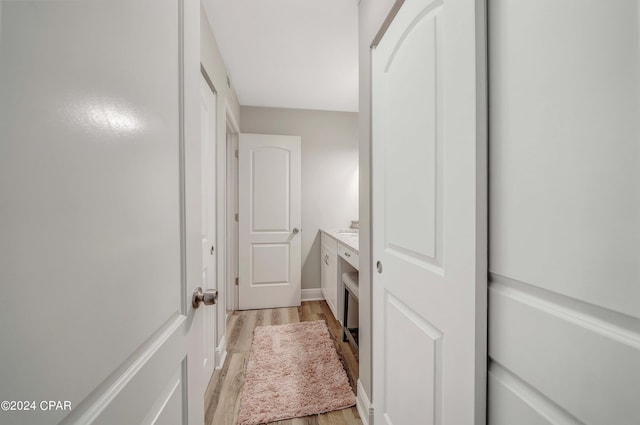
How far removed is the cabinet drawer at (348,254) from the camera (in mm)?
2064

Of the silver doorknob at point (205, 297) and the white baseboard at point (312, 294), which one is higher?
the silver doorknob at point (205, 297)

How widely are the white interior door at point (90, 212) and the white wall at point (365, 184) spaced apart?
40.2 inches

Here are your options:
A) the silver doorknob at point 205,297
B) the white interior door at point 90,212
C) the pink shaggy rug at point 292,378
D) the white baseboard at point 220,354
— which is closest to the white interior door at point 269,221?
the pink shaggy rug at point 292,378

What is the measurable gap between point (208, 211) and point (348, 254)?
1.16m

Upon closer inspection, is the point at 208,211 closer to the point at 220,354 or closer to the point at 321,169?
the point at 220,354

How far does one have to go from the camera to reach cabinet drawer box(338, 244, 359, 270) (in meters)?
2.06

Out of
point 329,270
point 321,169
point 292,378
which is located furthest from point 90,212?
point 321,169

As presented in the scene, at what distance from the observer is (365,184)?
1522mm

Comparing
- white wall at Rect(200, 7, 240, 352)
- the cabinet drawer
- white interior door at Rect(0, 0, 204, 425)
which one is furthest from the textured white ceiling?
the cabinet drawer

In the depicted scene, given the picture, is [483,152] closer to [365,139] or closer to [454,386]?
[454,386]

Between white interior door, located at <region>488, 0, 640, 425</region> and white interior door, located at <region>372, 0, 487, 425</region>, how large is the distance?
5 cm

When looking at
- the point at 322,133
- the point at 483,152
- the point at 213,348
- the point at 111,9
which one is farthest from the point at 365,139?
the point at 322,133

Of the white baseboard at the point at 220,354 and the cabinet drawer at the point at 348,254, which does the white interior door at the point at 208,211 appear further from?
the cabinet drawer at the point at 348,254
